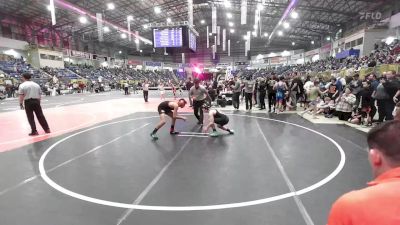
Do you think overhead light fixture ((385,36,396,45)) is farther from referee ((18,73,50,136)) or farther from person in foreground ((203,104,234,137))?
referee ((18,73,50,136))

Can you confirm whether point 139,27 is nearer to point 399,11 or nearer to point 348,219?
point 399,11

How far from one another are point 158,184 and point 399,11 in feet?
106

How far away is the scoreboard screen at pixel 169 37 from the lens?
62.7 ft

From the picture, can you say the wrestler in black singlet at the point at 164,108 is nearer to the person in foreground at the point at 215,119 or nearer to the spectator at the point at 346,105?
the person in foreground at the point at 215,119

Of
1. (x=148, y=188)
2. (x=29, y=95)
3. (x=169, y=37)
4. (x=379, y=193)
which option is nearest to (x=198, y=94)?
(x=29, y=95)

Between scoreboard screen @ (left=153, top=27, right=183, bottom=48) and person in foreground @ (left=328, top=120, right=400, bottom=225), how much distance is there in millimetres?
18646

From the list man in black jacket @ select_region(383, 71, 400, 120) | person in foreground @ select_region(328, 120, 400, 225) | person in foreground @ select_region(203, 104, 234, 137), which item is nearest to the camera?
person in foreground @ select_region(328, 120, 400, 225)

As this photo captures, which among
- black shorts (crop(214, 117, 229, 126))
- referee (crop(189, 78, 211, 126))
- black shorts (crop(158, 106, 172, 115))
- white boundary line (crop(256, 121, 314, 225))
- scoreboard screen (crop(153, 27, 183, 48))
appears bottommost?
white boundary line (crop(256, 121, 314, 225))

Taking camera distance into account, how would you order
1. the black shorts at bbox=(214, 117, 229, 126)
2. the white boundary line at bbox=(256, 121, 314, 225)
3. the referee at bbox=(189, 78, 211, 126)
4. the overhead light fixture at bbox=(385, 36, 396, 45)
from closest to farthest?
the white boundary line at bbox=(256, 121, 314, 225) → the black shorts at bbox=(214, 117, 229, 126) → the referee at bbox=(189, 78, 211, 126) → the overhead light fixture at bbox=(385, 36, 396, 45)

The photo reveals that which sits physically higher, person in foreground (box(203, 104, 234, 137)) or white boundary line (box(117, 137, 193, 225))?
person in foreground (box(203, 104, 234, 137))

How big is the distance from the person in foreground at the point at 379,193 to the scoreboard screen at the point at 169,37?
18.6 metres

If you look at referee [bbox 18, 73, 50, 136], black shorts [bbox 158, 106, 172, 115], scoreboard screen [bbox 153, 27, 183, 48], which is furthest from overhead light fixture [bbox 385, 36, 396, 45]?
referee [bbox 18, 73, 50, 136]

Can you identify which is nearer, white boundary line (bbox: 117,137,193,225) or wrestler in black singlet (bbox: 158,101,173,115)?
white boundary line (bbox: 117,137,193,225)

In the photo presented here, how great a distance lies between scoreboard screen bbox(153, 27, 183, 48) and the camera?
19.1 meters
